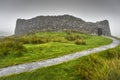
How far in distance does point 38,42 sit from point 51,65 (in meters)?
12.5

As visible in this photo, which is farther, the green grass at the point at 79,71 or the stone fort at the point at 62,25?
the stone fort at the point at 62,25

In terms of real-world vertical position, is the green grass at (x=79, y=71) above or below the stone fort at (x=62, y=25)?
below

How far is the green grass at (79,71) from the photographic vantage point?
14195mm

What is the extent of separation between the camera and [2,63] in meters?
19.3

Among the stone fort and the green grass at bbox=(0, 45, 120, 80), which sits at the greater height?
the stone fort

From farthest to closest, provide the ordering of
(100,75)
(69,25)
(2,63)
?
(69,25) → (2,63) → (100,75)

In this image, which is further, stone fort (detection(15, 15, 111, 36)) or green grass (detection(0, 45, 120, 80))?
stone fort (detection(15, 15, 111, 36))

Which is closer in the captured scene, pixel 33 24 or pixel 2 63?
pixel 2 63

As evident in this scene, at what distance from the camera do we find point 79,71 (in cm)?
1669

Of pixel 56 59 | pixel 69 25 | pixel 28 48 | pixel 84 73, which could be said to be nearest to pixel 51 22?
pixel 69 25

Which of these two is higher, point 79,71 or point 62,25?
point 62,25

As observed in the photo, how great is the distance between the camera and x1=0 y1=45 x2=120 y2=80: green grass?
46.6 ft

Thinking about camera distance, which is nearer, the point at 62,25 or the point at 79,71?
the point at 79,71

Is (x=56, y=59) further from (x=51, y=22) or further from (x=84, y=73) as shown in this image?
(x=51, y=22)
